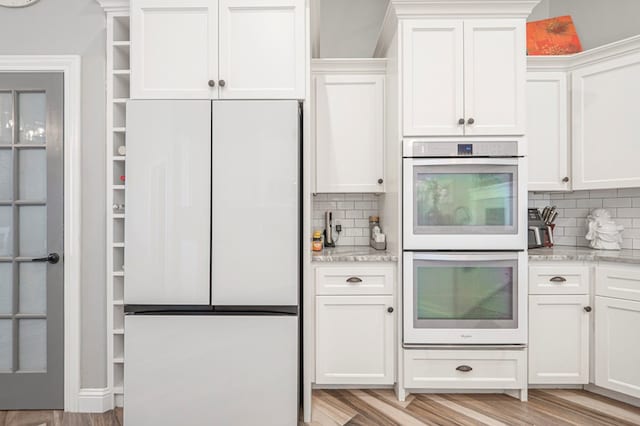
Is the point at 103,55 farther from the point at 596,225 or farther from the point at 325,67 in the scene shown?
the point at 596,225

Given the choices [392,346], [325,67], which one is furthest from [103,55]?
[392,346]

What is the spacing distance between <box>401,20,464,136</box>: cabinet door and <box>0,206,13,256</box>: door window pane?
2.55 meters

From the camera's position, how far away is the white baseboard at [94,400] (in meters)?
2.20

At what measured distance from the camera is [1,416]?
2152 mm

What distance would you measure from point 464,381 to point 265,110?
6.68 feet

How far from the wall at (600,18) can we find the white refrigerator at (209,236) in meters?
2.71

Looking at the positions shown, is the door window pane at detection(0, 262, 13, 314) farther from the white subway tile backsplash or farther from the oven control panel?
the white subway tile backsplash

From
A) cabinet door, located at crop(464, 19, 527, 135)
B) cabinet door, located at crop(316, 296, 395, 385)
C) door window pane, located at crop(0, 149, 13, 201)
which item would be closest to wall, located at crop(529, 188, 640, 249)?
cabinet door, located at crop(464, 19, 527, 135)

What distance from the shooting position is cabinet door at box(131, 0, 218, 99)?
6.54 feet

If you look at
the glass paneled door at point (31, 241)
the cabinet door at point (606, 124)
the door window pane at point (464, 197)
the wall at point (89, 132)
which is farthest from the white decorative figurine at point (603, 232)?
the glass paneled door at point (31, 241)

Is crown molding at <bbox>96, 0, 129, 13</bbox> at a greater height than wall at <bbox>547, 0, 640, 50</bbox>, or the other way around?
wall at <bbox>547, 0, 640, 50</bbox>

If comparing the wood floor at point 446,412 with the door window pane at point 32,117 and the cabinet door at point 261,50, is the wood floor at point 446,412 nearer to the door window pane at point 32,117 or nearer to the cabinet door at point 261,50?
the door window pane at point 32,117

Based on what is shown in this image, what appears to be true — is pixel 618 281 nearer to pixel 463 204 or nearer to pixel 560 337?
pixel 560 337

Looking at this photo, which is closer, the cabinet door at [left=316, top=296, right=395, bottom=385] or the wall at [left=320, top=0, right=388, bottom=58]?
the cabinet door at [left=316, top=296, right=395, bottom=385]
